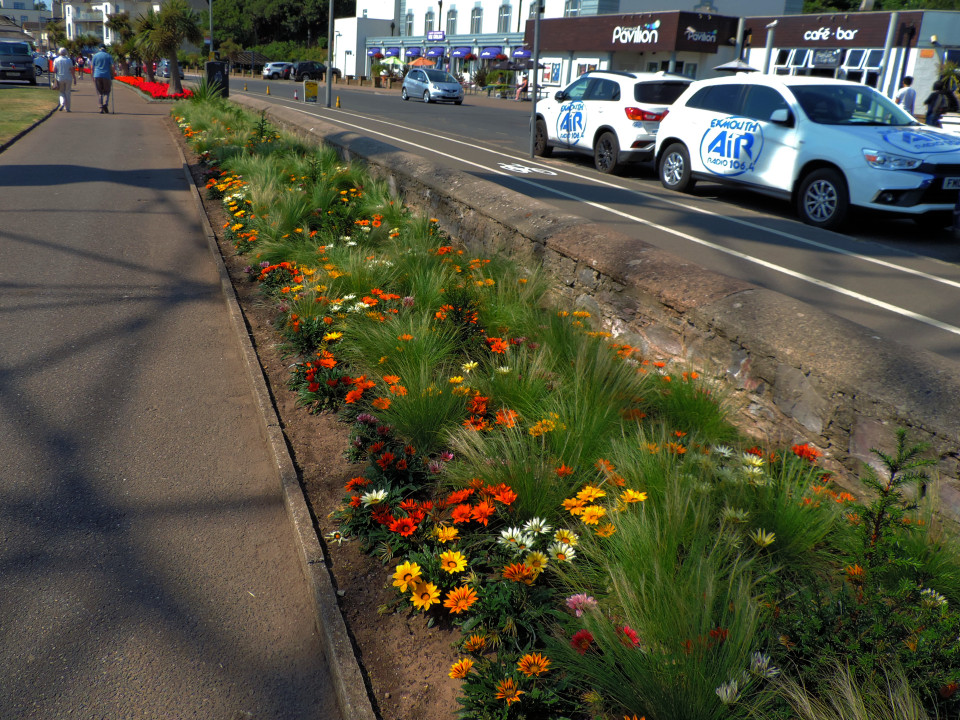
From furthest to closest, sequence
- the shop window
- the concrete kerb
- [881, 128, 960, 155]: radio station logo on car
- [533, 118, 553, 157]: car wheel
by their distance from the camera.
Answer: the shop window → [533, 118, 553, 157]: car wheel → [881, 128, 960, 155]: radio station logo on car → the concrete kerb

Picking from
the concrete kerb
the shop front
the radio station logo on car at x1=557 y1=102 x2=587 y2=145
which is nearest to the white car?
the radio station logo on car at x1=557 y1=102 x2=587 y2=145

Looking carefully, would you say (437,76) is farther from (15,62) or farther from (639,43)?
(15,62)

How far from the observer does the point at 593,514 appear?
295 cm

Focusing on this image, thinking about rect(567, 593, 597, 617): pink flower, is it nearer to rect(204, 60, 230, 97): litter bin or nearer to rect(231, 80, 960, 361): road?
rect(231, 80, 960, 361): road

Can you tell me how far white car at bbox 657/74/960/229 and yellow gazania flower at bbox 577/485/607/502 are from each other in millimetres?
7934

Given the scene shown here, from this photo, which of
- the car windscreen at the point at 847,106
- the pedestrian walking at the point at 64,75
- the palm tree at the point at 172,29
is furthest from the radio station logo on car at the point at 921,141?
the palm tree at the point at 172,29

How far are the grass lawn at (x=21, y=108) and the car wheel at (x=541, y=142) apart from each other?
10.8m

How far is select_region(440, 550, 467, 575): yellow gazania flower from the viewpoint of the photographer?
2805 mm

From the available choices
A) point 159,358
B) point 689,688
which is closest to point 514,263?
point 159,358

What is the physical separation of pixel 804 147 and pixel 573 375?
7822 millimetres

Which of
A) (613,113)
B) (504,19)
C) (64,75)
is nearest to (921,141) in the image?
(613,113)

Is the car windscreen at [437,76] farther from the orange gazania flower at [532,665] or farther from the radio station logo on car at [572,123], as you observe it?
the orange gazania flower at [532,665]

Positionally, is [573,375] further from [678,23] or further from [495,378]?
[678,23]

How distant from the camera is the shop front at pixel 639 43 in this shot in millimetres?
45750
